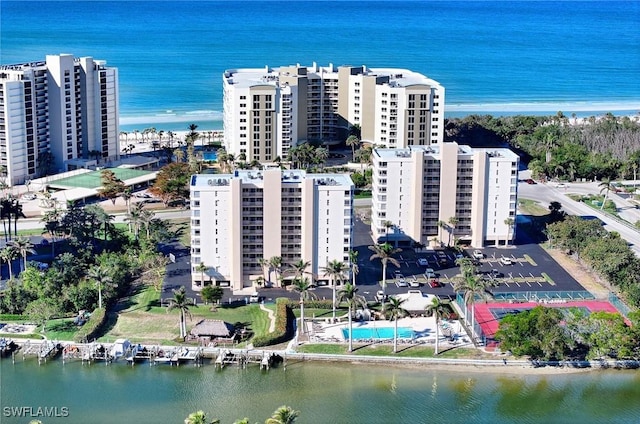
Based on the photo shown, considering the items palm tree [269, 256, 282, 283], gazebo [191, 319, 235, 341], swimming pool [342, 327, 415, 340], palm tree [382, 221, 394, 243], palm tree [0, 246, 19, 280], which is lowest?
swimming pool [342, 327, 415, 340]

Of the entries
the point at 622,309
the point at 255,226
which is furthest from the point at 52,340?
the point at 622,309

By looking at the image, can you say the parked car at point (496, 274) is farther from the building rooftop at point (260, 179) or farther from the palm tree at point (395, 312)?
the palm tree at point (395, 312)

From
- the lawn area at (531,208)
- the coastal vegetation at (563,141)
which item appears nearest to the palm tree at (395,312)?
the lawn area at (531,208)

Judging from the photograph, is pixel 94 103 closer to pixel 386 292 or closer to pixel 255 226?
pixel 255 226

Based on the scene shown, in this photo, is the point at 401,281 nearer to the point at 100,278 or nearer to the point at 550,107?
the point at 100,278

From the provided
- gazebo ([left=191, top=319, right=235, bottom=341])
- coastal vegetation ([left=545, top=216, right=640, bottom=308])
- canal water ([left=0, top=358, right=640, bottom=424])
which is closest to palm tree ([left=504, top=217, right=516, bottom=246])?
coastal vegetation ([left=545, top=216, right=640, bottom=308])

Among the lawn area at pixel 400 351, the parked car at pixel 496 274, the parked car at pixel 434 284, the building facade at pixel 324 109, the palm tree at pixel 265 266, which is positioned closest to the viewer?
the lawn area at pixel 400 351

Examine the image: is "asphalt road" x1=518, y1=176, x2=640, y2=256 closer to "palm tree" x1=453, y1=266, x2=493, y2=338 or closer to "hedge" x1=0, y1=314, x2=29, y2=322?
"palm tree" x1=453, y1=266, x2=493, y2=338
